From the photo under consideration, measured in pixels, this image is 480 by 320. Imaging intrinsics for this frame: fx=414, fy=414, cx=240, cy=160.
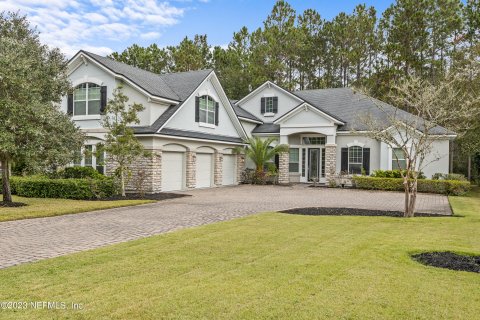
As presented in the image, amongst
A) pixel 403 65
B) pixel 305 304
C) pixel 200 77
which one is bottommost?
pixel 305 304

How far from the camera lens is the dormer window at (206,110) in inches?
963

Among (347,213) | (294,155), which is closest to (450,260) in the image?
(347,213)

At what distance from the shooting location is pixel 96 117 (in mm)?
22641

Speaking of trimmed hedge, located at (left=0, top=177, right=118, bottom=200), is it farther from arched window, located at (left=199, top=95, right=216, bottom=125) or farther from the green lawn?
the green lawn

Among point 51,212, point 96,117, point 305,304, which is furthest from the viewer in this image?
point 96,117

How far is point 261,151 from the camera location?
2775cm

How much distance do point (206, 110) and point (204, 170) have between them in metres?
3.68

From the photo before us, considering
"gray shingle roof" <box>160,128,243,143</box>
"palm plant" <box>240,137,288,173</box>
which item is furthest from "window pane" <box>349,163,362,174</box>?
"gray shingle roof" <box>160,128,243,143</box>

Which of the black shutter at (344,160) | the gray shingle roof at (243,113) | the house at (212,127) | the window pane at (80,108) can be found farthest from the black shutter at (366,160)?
the window pane at (80,108)

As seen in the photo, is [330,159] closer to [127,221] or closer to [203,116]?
[203,116]

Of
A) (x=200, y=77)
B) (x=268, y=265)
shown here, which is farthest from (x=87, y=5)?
(x=268, y=265)

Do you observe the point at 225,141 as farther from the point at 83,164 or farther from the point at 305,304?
the point at 305,304

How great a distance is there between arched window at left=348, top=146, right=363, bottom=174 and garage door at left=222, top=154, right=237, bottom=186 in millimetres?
7720

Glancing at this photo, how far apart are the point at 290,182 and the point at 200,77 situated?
984cm
